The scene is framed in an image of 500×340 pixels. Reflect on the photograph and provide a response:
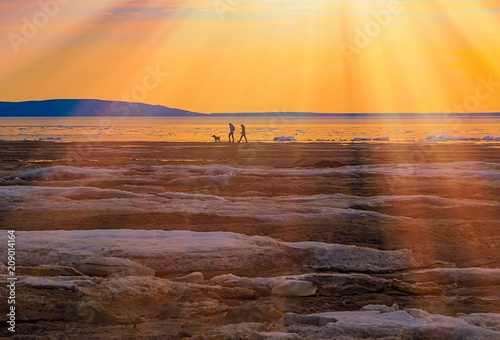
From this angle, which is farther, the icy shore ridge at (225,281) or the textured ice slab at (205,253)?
the textured ice slab at (205,253)

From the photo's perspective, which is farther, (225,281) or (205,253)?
(205,253)

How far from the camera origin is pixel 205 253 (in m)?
11.0

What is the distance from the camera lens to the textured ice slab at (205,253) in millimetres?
10578

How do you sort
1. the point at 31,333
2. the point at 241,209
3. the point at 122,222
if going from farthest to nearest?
the point at 241,209 < the point at 122,222 < the point at 31,333

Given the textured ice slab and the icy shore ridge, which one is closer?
the icy shore ridge

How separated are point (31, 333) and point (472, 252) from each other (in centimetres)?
814

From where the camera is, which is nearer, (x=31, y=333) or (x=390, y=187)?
(x=31, y=333)

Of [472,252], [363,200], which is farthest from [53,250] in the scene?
[363,200]

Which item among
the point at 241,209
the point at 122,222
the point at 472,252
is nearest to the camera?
the point at 472,252

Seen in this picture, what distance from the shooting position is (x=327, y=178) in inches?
966

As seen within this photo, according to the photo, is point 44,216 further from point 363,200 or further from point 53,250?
point 363,200

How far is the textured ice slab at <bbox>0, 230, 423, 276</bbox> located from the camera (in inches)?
416

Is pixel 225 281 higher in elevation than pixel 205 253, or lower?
lower

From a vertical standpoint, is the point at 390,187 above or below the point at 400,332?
above
